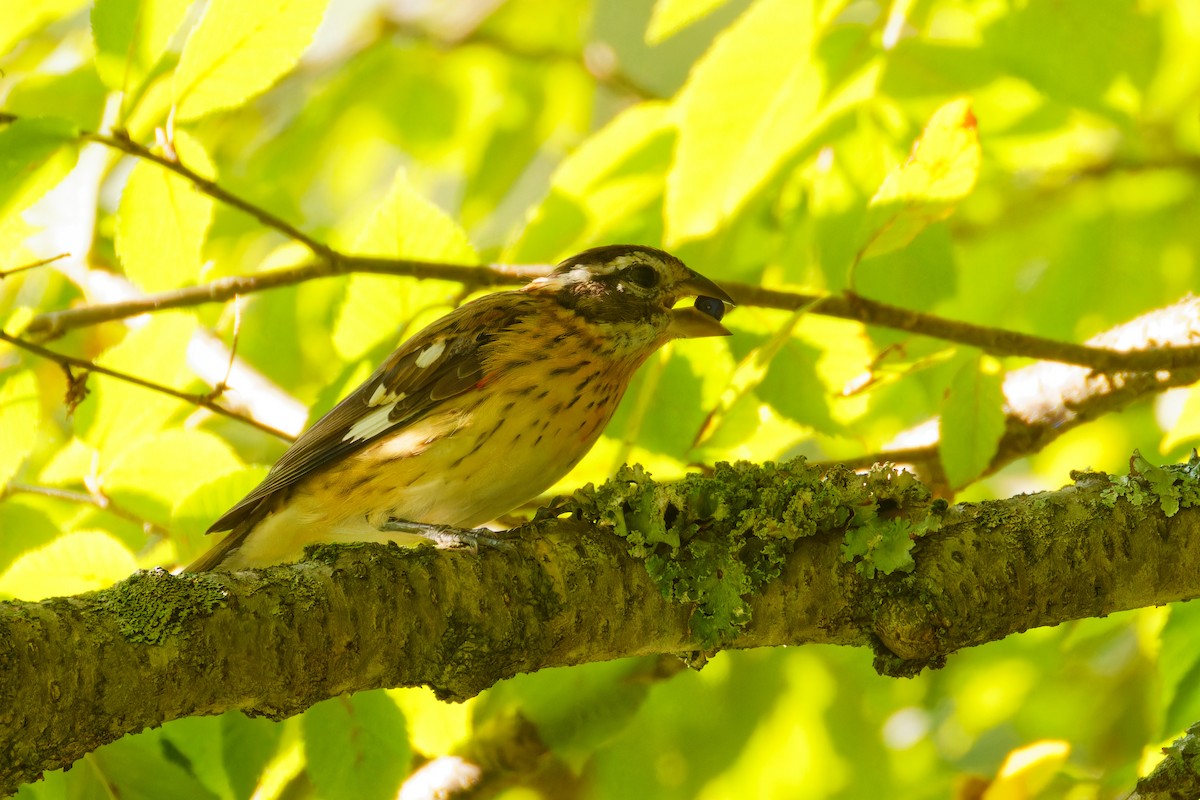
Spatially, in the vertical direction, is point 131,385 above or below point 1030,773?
above

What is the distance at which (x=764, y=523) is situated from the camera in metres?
2.60

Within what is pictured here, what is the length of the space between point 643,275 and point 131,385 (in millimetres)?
1611

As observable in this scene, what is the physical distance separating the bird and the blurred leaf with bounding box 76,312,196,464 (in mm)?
398

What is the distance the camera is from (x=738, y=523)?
2633 mm

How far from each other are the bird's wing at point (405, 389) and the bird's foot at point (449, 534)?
0.30m

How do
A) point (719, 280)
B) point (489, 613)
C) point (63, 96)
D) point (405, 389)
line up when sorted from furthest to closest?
point (405, 389), point (63, 96), point (719, 280), point (489, 613)

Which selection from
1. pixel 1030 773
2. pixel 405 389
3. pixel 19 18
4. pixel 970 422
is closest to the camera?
pixel 970 422

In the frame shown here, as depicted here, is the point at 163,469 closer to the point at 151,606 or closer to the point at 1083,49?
the point at 151,606

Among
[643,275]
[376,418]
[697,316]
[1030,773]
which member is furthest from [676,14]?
[1030,773]

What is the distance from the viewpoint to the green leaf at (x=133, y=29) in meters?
2.57

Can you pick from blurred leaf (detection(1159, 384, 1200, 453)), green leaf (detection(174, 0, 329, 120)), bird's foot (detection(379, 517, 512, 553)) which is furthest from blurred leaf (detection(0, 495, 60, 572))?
blurred leaf (detection(1159, 384, 1200, 453))

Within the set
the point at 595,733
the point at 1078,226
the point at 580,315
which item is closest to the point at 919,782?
the point at 595,733

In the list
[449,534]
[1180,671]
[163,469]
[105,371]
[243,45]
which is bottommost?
[1180,671]

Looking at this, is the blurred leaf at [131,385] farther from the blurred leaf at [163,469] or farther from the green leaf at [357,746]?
the green leaf at [357,746]
